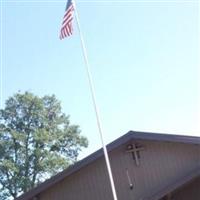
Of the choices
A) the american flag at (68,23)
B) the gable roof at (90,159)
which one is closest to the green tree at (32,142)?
the gable roof at (90,159)

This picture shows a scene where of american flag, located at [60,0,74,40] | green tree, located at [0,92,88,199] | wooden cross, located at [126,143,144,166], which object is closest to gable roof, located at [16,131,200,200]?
wooden cross, located at [126,143,144,166]

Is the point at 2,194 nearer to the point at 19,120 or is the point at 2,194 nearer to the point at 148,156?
the point at 19,120

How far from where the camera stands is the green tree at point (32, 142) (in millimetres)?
33219

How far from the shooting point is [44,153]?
34156mm

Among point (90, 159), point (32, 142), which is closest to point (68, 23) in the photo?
point (90, 159)

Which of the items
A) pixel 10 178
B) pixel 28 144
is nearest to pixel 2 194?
pixel 10 178

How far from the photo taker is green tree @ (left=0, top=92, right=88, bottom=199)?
3322 centimetres

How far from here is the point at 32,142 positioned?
1368 inches

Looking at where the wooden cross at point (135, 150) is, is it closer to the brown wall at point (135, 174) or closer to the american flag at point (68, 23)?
the brown wall at point (135, 174)

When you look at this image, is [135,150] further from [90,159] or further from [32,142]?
[32,142]

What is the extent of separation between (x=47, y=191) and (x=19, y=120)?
2137 centimetres

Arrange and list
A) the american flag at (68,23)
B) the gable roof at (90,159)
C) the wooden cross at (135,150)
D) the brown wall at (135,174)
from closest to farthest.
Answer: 1. the american flag at (68,23)
2. the brown wall at (135,174)
3. the gable roof at (90,159)
4. the wooden cross at (135,150)

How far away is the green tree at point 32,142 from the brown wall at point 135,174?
1863 cm

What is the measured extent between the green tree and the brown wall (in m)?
18.6
